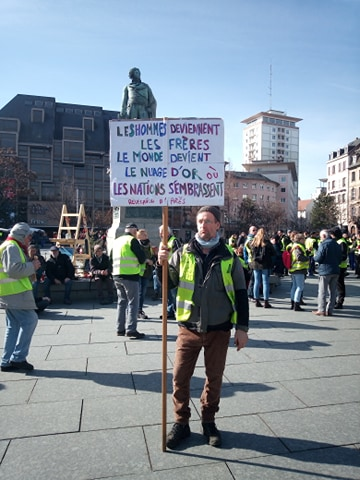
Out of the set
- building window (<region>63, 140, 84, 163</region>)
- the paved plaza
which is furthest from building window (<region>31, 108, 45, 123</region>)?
the paved plaza

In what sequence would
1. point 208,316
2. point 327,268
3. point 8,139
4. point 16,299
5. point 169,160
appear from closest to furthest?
point 208,316 < point 169,160 < point 16,299 < point 327,268 < point 8,139

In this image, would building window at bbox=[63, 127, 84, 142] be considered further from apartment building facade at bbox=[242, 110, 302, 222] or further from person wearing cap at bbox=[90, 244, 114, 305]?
apartment building facade at bbox=[242, 110, 302, 222]

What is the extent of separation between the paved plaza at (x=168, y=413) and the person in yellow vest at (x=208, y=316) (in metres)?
0.31

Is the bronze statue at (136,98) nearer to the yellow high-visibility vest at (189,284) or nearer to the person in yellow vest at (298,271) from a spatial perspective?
the person in yellow vest at (298,271)

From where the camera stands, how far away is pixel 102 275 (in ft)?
31.1

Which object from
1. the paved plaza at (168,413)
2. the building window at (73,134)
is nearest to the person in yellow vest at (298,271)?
the paved plaza at (168,413)

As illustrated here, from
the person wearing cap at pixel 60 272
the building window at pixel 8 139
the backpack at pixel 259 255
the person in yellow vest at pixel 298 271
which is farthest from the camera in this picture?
the building window at pixel 8 139

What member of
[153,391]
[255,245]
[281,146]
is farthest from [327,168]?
A: [153,391]

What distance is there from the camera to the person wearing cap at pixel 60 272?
30.8 ft

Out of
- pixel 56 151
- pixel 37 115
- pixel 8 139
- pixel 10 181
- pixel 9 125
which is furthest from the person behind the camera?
pixel 37 115

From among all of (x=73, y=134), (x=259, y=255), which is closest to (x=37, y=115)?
(x=73, y=134)

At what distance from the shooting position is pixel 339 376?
4.62 metres

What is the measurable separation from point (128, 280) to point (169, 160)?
3.18 meters

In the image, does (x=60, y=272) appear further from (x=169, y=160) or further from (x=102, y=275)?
(x=169, y=160)
